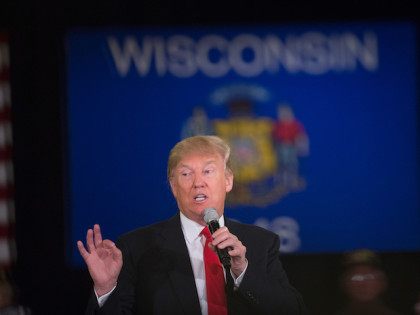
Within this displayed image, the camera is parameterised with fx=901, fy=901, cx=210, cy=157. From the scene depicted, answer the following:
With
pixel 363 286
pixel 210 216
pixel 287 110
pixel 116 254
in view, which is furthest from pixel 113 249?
pixel 287 110

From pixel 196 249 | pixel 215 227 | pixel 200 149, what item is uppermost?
pixel 200 149

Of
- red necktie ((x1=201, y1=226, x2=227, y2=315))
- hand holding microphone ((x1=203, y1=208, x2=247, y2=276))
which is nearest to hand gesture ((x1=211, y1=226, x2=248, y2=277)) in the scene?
hand holding microphone ((x1=203, y1=208, x2=247, y2=276))

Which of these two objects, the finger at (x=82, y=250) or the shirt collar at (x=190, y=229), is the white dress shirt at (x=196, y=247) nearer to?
the shirt collar at (x=190, y=229)

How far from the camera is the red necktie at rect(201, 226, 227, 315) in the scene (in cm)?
284

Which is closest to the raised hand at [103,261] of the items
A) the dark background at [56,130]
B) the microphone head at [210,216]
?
the microphone head at [210,216]

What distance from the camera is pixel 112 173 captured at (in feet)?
13.5

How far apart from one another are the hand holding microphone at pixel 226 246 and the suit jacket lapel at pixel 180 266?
0.28 meters

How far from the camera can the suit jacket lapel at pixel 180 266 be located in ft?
9.31

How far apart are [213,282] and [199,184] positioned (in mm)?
315

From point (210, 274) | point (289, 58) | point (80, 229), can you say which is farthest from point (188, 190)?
point (289, 58)

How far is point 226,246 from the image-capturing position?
7.95ft

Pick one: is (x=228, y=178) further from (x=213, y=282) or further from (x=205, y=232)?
(x=213, y=282)

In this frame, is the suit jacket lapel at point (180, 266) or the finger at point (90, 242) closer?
the finger at point (90, 242)

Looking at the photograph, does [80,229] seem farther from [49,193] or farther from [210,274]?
[210,274]
